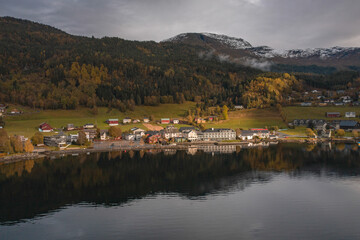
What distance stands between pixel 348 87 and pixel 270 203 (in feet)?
327

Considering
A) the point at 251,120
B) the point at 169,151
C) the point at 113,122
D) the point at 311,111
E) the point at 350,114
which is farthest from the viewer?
the point at 311,111

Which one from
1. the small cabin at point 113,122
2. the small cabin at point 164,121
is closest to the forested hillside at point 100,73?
the small cabin at point 113,122

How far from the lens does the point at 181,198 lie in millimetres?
24219

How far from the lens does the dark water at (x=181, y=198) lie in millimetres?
18344

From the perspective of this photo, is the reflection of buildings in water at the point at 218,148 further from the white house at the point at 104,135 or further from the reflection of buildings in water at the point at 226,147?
the white house at the point at 104,135

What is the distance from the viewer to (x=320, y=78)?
395ft

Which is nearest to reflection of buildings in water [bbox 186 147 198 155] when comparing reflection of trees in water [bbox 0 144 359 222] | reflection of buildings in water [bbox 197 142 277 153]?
reflection of buildings in water [bbox 197 142 277 153]

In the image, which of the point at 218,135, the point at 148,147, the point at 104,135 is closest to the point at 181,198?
the point at 148,147

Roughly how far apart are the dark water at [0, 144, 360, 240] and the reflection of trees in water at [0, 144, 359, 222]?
104 millimetres

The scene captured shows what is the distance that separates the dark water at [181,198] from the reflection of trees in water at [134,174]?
10cm

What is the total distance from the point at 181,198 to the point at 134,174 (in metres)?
9.80

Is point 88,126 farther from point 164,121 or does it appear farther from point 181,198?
point 181,198

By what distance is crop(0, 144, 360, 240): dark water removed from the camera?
60.2 ft

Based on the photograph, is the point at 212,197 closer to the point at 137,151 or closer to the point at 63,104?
the point at 137,151
